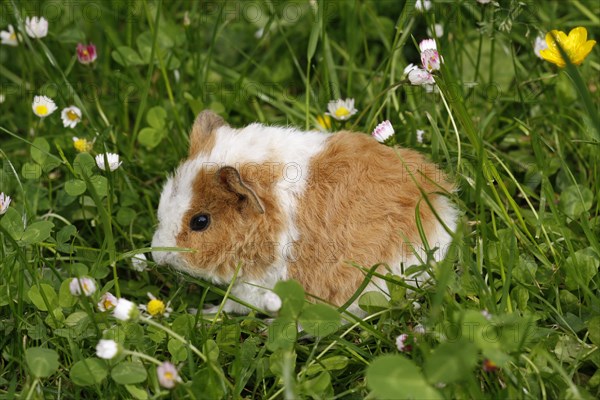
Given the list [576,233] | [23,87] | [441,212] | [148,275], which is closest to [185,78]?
[23,87]

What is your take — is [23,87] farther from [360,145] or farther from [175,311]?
[360,145]

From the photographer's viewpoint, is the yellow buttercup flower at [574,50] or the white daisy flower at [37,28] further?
the white daisy flower at [37,28]

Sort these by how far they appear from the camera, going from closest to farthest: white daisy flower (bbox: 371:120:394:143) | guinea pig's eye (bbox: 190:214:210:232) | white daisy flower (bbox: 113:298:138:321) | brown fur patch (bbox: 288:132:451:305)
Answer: white daisy flower (bbox: 113:298:138:321)
brown fur patch (bbox: 288:132:451:305)
guinea pig's eye (bbox: 190:214:210:232)
white daisy flower (bbox: 371:120:394:143)

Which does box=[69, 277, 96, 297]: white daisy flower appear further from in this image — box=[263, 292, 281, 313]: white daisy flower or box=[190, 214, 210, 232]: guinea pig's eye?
box=[263, 292, 281, 313]: white daisy flower

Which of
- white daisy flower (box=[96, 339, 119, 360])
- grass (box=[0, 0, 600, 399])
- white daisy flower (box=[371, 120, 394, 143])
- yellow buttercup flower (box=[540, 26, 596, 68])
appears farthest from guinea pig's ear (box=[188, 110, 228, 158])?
yellow buttercup flower (box=[540, 26, 596, 68])

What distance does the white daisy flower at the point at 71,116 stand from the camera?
4.64m

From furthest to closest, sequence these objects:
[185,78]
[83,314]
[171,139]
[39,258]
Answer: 1. [185,78]
2. [171,139]
3. [39,258]
4. [83,314]

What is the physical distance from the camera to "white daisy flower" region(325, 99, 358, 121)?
4.55 meters

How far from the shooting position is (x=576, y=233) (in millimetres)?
4098

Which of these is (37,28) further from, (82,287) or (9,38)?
(82,287)

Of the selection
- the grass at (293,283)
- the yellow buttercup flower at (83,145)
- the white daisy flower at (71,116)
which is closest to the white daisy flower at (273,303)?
the grass at (293,283)

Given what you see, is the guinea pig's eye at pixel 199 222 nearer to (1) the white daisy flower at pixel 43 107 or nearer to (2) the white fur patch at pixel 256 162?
(2) the white fur patch at pixel 256 162

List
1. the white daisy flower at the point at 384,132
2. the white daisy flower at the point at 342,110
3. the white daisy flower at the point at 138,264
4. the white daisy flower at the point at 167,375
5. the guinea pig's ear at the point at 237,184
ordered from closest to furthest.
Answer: the white daisy flower at the point at 167,375
the guinea pig's ear at the point at 237,184
the white daisy flower at the point at 384,132
the white daisy flower at the point at 138,264
the white daisy flower at the point at 342,110

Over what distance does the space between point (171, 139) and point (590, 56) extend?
2.98 metres
